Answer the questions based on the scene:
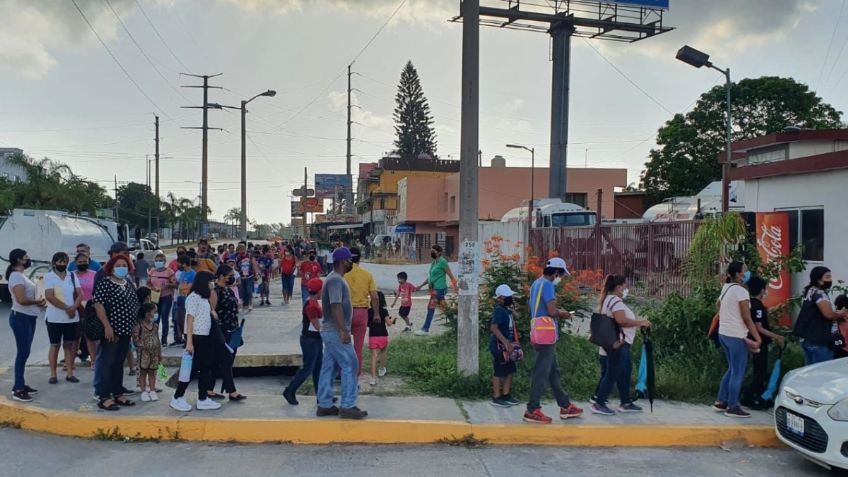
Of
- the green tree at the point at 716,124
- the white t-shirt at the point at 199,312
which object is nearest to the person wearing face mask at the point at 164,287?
the white t-shirt at the point at 199,312

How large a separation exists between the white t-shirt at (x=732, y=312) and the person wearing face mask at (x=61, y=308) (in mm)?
7277

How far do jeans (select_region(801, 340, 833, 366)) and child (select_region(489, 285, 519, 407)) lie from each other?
10.7 ft

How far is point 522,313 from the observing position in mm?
9359

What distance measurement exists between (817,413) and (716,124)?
1619 inches

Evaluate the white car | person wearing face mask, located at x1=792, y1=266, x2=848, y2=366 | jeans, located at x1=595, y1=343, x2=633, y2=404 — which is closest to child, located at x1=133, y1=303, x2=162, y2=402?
jeans, located at x1=595, y1=343, x2=633, y2=404

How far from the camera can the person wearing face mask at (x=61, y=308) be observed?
7.36m

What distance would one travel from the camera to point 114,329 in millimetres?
6781

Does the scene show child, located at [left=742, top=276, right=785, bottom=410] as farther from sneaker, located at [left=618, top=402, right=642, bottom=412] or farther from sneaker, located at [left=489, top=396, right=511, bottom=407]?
sneaker, located at [left=489, top=396, right=511, bottom=407]

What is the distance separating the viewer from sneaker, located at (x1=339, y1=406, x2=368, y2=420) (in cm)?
648

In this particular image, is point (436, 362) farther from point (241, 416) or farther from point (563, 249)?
point (563, 249)

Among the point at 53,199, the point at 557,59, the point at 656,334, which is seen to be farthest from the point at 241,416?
the point at 53,199

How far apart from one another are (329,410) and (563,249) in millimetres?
14011

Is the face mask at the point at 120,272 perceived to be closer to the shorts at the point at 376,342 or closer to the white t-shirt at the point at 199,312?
the white t-shirt at the point at 199,312

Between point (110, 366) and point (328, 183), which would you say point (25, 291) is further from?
point (328, 183)
